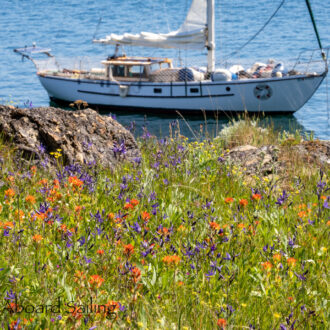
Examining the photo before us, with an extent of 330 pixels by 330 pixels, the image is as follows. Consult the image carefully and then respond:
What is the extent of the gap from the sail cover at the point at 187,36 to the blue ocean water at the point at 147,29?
47.7 inches

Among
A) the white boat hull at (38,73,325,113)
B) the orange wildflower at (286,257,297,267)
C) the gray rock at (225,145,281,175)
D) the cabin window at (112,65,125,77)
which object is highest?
the orange wildflower at (286,257,297,267)

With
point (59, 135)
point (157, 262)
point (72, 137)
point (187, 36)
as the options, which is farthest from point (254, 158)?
point (187, 36)

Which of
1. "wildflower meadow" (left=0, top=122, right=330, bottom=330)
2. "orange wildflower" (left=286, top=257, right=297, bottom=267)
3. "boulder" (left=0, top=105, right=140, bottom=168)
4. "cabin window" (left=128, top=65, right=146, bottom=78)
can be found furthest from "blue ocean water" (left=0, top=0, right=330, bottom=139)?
"orange wildflower" (left=286, top=257, right=297, bottom=267)

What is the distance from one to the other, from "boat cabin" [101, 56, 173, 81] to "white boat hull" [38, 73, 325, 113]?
0.35m

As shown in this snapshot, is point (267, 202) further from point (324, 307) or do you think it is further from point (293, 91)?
point (293, 91)

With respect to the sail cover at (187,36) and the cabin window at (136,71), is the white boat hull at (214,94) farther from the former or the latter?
the sail cover at (187,36)

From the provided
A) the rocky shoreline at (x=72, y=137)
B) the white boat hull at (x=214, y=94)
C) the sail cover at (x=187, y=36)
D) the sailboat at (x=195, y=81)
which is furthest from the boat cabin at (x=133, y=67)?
the rocky shoreline at (x=72, y=137)

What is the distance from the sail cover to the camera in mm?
24734

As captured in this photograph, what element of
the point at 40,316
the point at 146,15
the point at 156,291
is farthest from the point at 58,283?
the point at 146,15

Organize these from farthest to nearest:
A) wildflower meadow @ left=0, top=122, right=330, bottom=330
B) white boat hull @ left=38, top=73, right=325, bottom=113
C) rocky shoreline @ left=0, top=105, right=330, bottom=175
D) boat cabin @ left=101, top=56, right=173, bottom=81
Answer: boat cabin @ left=101, top=56, right=173, bottom=81
white boat hull @ left=38, top=73, right=325, bottom=113
rocky shoreline @ left=0, top=105, right=330, bottom=175
wildflower meadow @ left=0, top=122, right=330, bottom=330

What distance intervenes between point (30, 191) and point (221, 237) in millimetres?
1962

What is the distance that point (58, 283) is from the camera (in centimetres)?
291

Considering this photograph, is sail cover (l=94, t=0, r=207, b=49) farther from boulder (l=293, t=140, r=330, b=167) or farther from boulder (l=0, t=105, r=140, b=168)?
boulder (l=0, t=105, r=140, b=168)

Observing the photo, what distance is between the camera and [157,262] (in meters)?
3.38
